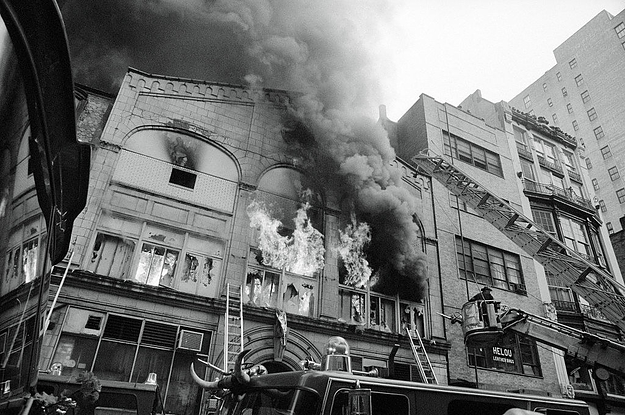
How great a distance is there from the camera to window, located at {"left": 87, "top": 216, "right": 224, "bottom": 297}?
1165 cm

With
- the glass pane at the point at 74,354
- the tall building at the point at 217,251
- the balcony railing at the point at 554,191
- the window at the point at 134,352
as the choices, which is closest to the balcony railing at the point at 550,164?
the balcony railing at the point at 554,191

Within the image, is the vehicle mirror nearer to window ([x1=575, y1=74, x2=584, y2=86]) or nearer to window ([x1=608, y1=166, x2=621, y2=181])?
window ([x1=608, y1=166, x2=621, y2=181])

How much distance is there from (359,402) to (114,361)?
878 centimetres

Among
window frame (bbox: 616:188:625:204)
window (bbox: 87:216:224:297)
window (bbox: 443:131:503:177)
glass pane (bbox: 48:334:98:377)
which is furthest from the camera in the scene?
window frame (bbox: 616:188:625:204)

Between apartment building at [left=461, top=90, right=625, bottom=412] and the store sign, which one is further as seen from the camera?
apartment building at [left=461, top=90, right=625, bottom=412]

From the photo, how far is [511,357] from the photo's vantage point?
55.5ft

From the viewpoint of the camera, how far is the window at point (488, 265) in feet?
59.5

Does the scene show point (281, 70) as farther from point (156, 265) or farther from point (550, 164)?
point (550, 164)

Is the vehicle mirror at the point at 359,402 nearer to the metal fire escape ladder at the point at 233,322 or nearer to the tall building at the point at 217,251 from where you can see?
the tall building at the point at 217,251

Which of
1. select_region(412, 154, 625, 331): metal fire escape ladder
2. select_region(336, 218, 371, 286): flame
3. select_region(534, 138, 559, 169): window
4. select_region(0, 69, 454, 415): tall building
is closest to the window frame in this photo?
select_region(534, 138, 559, 169): window

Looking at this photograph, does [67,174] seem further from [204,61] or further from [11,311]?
[204,61]

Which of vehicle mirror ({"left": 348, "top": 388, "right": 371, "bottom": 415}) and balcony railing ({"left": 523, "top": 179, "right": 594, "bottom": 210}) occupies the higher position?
balcony railing ({"left": 523, "top": 179, "right": 594, "bottom": 210})

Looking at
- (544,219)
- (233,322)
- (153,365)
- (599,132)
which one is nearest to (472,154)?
(544,219)

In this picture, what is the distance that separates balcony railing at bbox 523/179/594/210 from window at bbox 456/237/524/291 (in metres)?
5.55
